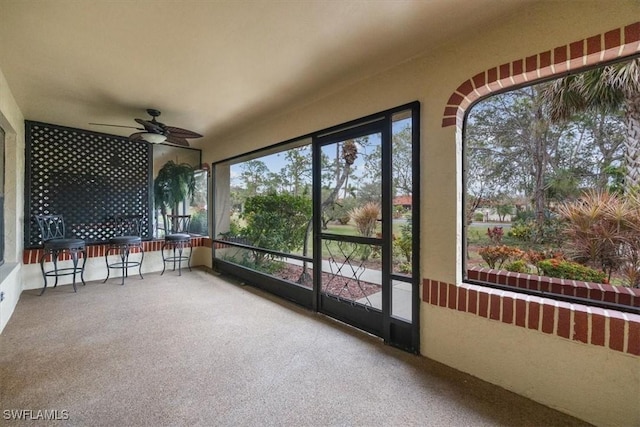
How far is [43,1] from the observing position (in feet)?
5.50

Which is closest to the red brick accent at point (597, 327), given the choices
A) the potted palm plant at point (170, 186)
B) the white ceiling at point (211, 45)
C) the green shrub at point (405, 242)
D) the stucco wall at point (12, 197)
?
the green shrub at point (405, 242)

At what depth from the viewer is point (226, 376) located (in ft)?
6.49

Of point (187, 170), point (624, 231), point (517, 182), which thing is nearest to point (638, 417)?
point (624, 231)

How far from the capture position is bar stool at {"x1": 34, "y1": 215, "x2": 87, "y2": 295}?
150 inches

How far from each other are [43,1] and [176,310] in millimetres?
2897

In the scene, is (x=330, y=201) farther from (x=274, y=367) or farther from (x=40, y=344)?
(x=40, y=344)

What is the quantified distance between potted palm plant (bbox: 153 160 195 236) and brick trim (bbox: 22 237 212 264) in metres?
0.51

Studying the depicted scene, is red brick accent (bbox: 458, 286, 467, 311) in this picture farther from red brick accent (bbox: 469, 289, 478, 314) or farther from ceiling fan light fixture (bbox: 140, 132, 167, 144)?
ceiling fan light fixture (bbox: 140, 132, 167, 144)

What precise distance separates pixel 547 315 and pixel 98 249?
585 centimetres

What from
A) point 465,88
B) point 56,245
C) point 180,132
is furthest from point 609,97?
point 56,245

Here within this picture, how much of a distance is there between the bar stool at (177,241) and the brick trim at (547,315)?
4378 mm

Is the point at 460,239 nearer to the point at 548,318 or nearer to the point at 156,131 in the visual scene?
the point at 548,318

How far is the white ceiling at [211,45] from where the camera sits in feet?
5.73

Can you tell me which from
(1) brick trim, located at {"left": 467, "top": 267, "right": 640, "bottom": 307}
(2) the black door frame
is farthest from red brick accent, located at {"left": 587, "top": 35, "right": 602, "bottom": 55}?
(1) brick trim, located at {"left": 467, "top": 267, "right": 640, "bottom": 307}
